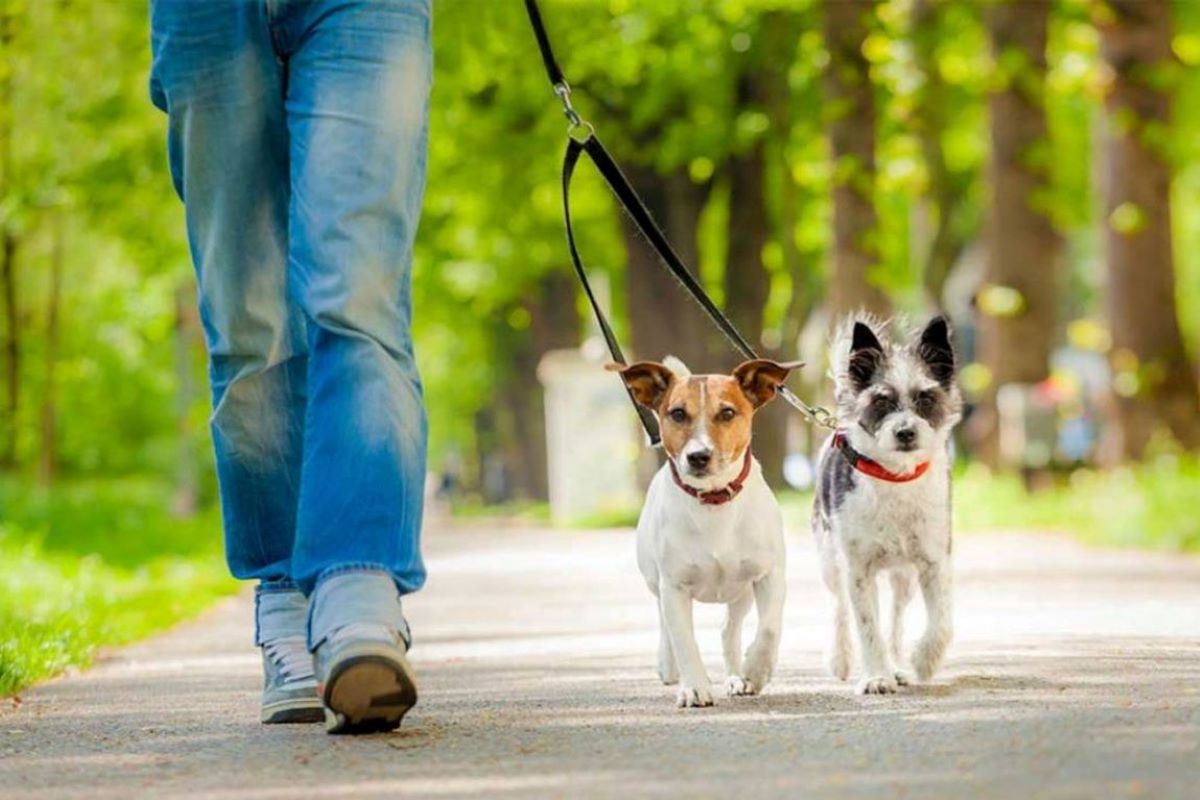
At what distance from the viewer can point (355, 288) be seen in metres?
5.85

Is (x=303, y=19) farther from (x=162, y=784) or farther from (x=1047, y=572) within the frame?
(x=1047, y=572)

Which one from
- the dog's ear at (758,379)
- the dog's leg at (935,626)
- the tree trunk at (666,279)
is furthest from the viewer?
the tree trunk at (666,279)

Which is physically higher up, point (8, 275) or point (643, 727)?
point (8, 275)

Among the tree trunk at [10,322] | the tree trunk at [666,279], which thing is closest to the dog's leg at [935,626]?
the tree trunk at [666,279]

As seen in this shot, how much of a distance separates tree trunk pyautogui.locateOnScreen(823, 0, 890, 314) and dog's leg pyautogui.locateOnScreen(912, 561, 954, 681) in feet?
58.0

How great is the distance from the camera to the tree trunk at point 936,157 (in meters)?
25.4

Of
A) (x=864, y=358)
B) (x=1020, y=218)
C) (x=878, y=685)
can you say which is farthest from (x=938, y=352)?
(x=1020, y=218)

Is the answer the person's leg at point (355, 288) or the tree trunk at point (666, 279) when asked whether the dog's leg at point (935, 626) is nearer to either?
the person's leg at point (355, 288)

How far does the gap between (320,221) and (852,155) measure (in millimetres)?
19860

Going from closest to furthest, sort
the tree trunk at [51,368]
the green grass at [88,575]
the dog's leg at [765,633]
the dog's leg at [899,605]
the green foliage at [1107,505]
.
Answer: the dog's leg at [765,633], the dog's leg at [899,605], the green grass at [88,575], the green foliage at [1107,505], the tree trunk at [51,368]

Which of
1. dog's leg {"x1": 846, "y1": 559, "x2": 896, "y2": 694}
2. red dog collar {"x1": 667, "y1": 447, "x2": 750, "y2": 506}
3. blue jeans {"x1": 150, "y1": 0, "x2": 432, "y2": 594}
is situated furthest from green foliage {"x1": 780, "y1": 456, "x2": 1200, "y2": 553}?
blue jeans {"x1": 150, "y1": 0, "x2": 432, "y2": 594}

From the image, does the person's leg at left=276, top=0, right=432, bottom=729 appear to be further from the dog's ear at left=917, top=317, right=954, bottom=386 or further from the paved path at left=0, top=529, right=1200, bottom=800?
the dog's ear at left=917, top=317, right=954, bottom=386

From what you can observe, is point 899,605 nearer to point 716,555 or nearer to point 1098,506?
point 716,555

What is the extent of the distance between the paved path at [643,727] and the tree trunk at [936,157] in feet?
51.0
